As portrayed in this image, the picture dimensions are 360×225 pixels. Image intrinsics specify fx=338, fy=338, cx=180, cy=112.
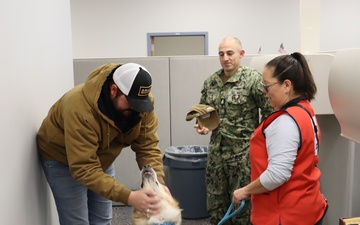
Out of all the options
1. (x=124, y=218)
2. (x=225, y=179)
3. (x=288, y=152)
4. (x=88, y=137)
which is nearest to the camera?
(x=288, y=152)

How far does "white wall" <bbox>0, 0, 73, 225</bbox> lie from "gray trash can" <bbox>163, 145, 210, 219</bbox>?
1413mm

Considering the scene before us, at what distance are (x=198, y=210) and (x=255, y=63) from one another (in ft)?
5.15

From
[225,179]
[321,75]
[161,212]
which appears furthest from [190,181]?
[161,212]

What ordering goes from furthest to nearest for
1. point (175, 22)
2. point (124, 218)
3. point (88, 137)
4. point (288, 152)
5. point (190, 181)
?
point (175, 22), point (124, 218), point (190, 181), point (88, 137), point (288, 152)

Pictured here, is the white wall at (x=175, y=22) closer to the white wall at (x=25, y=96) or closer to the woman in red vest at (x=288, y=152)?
the white wall at (x=25, y=96)

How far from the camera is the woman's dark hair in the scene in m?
1.54

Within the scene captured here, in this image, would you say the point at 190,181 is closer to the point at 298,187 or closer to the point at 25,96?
the point at 298,187

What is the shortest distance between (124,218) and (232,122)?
1632mm

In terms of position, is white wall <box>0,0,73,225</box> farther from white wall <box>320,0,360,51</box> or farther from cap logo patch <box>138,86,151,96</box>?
white wall <box>320,0,360,51</box>

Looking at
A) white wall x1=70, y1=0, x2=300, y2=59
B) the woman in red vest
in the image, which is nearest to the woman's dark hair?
the woman in red vest

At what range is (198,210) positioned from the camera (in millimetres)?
3422

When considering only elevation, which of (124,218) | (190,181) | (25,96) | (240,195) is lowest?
(124,218)

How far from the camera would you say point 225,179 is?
110 inches

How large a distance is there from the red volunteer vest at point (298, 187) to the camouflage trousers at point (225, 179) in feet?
3.42
